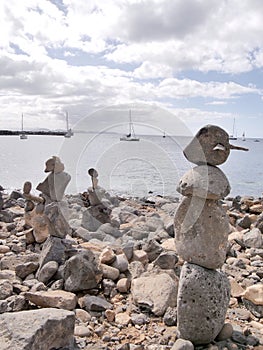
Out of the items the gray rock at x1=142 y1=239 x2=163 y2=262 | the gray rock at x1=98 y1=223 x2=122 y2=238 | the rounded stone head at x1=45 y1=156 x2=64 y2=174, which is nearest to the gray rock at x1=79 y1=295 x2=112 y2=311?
the gray rock at x1=142 y1=239 x2=163 y2=262

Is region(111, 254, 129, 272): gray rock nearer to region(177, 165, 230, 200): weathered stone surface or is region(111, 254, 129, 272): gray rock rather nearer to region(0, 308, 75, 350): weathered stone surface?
region(0, 308, 75, 350): weathered stone surface

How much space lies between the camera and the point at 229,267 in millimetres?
5941

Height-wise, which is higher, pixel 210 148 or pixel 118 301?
pixel 210 148

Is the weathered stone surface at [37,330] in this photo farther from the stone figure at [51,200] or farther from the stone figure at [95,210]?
the stone figure at [95,210]

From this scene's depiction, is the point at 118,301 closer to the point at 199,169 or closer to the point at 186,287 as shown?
the point at 186,287

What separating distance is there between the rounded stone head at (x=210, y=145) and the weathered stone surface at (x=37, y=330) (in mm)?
1969

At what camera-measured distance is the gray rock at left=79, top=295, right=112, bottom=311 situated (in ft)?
14.1

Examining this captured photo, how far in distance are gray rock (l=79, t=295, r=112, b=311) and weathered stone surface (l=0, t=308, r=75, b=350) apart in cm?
86

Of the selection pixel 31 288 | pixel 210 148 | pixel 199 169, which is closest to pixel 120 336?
pixel 31 288

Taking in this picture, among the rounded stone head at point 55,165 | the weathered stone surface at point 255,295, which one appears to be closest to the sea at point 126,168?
the rounded stone head at point 55,165

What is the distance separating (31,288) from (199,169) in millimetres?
2708

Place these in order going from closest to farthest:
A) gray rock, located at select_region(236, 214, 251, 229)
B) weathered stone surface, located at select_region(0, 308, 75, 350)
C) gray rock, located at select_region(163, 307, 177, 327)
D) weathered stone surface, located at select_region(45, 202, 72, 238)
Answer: weathered stone surface, located at select_region(0, 308, 75, 350), gray rock, located at select_region(163, 307, 177, 327), weathered stone surface, located at select_region(45, 202, 72, 238), gray rock, located at select_region(236, 214, 251, 229)

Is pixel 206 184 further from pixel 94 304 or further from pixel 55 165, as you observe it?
pixel 55 165

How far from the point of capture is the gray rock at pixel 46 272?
16.5ft
